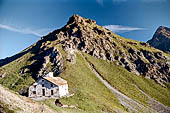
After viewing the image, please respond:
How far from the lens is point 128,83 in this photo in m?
110

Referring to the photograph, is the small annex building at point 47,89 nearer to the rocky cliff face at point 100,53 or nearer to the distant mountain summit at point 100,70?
the distant mountain summit at point 100,70

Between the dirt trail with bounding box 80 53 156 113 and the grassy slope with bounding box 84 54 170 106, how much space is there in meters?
3.52

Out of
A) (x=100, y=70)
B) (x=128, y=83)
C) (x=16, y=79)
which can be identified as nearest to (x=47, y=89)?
(x=16, y=79)

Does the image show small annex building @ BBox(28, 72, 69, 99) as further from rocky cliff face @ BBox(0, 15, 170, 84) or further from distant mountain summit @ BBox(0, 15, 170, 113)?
rocky cliff face @ BBox(0, 15, 170, 84)

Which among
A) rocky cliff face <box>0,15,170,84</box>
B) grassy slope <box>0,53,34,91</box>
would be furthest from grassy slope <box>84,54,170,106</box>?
grassy slope <box>0,53,34,91</box>

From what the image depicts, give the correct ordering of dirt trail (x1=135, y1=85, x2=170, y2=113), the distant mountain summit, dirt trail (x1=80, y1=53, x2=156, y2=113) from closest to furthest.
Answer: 1. dirt trail (x1=80, y1=53, x2=156, y2=113)
2. the distant mountain summit
3. dirt trail (x1=135, y1=85, x2=170, y2=113)

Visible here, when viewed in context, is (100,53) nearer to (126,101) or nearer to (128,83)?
(128,83)

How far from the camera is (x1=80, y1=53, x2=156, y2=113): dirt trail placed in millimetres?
72225

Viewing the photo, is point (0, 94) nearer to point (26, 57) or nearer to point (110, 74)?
point (110, 74)

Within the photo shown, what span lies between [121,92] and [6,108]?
82649 mm

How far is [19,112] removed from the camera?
2011 cm

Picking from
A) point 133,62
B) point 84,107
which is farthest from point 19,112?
point 133,62

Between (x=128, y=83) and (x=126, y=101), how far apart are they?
104ft

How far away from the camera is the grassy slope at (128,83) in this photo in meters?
98.1
